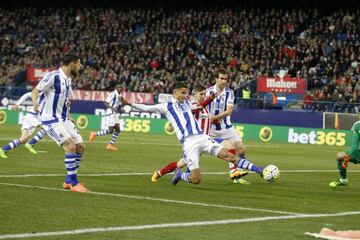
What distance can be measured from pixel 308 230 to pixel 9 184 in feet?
21.4

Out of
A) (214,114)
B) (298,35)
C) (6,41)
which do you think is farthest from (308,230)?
(6,41)

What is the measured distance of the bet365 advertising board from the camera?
3775 centimetres

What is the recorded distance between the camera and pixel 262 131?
1565 inches

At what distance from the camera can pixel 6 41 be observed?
5988cm

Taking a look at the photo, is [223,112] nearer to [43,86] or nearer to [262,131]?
[43,86]

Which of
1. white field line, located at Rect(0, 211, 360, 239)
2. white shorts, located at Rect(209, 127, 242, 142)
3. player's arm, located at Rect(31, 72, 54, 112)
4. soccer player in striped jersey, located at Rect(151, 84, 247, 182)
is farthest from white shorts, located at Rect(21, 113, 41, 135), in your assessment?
white field line, located at Rect(0, 211, 360, 239)

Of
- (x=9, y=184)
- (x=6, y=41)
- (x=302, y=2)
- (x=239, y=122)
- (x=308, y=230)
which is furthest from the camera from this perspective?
(x=6, y=41)

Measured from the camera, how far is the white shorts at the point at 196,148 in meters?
15.3

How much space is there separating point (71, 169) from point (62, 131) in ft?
2.36

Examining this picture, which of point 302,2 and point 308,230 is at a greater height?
point 302,2

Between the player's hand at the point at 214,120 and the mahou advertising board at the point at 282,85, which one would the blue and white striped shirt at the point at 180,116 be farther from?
the mahou advertising board at the point at 282,85

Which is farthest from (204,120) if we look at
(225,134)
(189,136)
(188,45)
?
(188,45)

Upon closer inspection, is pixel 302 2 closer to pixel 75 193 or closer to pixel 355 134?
pixel 355 134

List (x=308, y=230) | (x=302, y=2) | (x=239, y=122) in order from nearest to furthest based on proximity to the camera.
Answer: (x=308, y=230)
(x=239, y=122)
(x=302, y=2)
